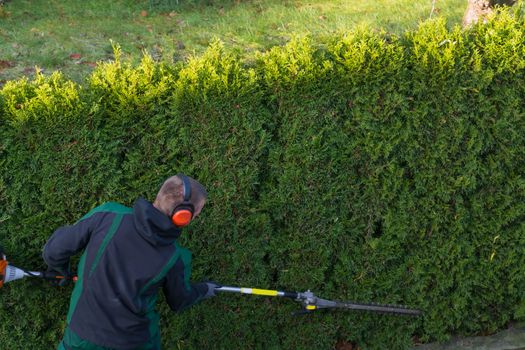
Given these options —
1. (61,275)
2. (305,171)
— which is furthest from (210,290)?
(305,171)

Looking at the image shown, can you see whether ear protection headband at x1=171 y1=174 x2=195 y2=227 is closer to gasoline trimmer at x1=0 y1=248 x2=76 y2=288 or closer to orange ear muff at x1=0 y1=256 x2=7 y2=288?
gasoline trimmer at x1=0 y1=248 x2=76 y2=288

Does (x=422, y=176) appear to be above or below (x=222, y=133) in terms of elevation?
below

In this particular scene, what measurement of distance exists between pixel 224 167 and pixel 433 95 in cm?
166

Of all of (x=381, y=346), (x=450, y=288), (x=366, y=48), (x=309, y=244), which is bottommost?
(x=381, y=346)

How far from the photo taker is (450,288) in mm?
4746

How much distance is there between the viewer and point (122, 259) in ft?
10.7

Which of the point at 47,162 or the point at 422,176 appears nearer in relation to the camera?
the point at 47,162

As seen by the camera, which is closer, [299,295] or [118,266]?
[118,266]

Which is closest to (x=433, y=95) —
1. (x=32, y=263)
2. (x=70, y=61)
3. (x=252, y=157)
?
(x=252, y=157)

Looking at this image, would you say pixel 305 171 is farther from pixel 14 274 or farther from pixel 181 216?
pixel 14 274

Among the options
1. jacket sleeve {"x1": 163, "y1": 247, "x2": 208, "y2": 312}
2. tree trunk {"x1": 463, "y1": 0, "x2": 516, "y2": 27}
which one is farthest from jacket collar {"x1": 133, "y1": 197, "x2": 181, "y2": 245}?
tree trunk {"x1": 463, "y1": 0, "x2": 516, "y2": 27}

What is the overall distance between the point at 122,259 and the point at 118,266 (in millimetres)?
44

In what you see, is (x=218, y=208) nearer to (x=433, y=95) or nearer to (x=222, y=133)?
(x=222, y=133)

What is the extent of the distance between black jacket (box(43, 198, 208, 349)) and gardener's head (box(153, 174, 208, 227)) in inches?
2.1
